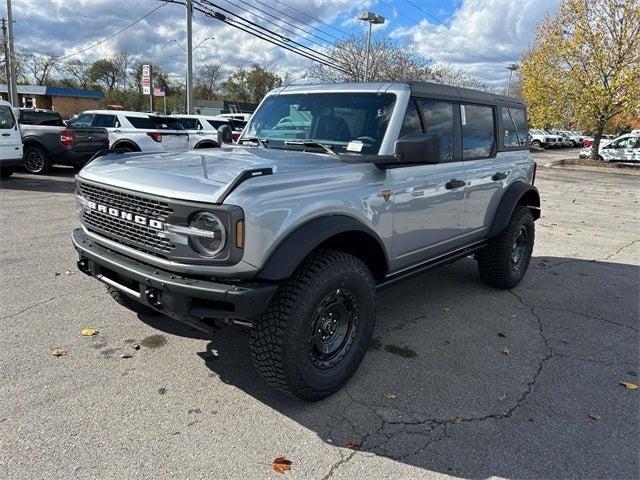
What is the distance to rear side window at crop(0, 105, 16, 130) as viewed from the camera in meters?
11.2

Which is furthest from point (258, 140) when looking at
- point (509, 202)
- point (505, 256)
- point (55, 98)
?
point (55, 98)

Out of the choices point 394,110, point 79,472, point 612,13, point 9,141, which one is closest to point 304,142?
point 394,110

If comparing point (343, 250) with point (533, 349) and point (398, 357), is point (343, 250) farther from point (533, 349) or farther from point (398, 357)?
point (533, 349)

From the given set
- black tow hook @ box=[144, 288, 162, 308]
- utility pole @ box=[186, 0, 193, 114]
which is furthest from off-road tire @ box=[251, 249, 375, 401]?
utility pole @ box=[186, 0, 193, 114]

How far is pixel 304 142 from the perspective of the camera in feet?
12.5

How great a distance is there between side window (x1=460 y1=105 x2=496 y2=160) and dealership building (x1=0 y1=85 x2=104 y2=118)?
60.3m

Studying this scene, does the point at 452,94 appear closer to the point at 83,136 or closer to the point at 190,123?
the point at 83,136

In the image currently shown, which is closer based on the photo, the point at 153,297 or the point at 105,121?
the point at 153,297

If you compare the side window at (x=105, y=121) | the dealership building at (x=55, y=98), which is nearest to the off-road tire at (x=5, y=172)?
the side window at (x=105, y=121)

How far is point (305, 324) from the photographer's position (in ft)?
9.32

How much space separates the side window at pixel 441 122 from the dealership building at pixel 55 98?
60.6m

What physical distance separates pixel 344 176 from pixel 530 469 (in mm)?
1941

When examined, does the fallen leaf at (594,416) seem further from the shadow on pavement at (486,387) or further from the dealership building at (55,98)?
the dealership building at (55,98)

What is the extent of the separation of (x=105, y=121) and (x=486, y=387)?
13.6 m
